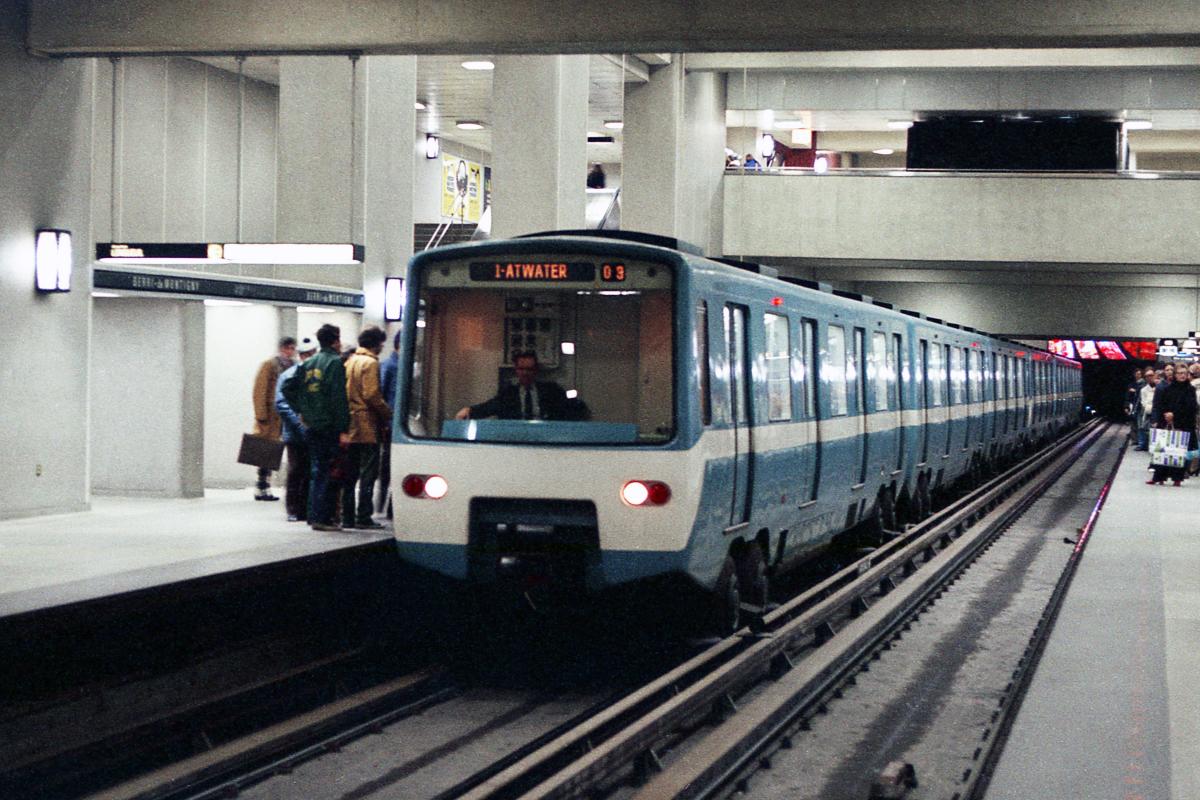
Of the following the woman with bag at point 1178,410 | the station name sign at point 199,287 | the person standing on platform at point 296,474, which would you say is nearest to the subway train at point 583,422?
the person standing on platform at point 296,474

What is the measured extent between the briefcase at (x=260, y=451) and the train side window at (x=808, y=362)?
5.26m

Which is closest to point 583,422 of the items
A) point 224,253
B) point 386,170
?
point 224,253

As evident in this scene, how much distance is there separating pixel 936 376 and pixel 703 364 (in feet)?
36.7

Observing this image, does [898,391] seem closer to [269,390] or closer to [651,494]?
[269,390]

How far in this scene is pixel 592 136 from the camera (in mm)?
39344

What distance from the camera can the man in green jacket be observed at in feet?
42.2

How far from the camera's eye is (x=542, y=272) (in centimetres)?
973

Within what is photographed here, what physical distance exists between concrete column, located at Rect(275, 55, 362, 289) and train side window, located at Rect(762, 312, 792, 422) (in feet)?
29.7

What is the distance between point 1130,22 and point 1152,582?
14.9 ft

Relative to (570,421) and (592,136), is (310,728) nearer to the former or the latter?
(570,421)

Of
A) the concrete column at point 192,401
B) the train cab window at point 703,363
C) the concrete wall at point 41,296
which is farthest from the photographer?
the concrete column at point 192,401

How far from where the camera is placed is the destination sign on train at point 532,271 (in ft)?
31.7

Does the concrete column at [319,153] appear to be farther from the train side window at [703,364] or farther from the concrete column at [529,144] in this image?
the train side window at [703,364]

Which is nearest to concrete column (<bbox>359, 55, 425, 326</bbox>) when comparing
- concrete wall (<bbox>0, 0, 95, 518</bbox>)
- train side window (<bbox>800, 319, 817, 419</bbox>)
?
concrete wall (<bbox>0, 0, 95, 518</bbox>)
